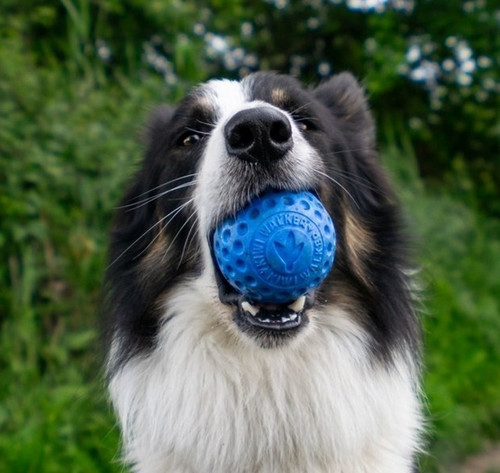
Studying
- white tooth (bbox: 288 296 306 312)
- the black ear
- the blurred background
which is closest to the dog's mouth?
white tooth (bbox: 288 296 306 312)

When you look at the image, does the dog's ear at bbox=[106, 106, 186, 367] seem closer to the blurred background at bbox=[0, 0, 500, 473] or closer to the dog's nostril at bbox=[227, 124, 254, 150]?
the blurred background at bbox=[0, 0, 500, 473]

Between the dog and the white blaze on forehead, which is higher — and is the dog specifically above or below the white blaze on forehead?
below

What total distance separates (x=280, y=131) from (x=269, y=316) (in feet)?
2.21

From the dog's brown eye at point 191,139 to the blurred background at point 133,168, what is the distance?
973 mm

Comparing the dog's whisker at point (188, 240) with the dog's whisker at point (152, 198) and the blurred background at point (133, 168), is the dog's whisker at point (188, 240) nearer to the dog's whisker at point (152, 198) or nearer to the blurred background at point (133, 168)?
the dog's whisker at point (152, 198)

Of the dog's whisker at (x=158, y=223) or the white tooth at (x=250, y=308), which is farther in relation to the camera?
the dog's whisker at (x=158, y=223)

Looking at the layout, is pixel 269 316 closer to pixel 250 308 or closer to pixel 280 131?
pixel 250 308

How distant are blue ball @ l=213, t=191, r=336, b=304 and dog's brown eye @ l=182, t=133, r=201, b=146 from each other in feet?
1.94

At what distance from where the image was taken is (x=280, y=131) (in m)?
2.53

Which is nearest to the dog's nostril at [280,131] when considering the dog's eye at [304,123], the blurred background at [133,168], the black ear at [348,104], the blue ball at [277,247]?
the blue ball at [277,247]

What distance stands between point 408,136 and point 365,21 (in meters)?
2.10

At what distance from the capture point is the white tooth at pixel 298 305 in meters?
2.66

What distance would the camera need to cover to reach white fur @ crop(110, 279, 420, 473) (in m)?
2.79

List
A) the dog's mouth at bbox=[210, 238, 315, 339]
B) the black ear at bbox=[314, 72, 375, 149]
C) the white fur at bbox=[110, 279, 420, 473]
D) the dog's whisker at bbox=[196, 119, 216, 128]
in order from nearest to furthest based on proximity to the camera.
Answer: the dog's mouth at bbox=[210, 238, 315, 339] < the white fur at bbox=[110, 279, 420, 473] < the dog's whisker at bbox=[196, 119, 216, 128] < the black ear at bbox=[314, 72, 375, 149]
